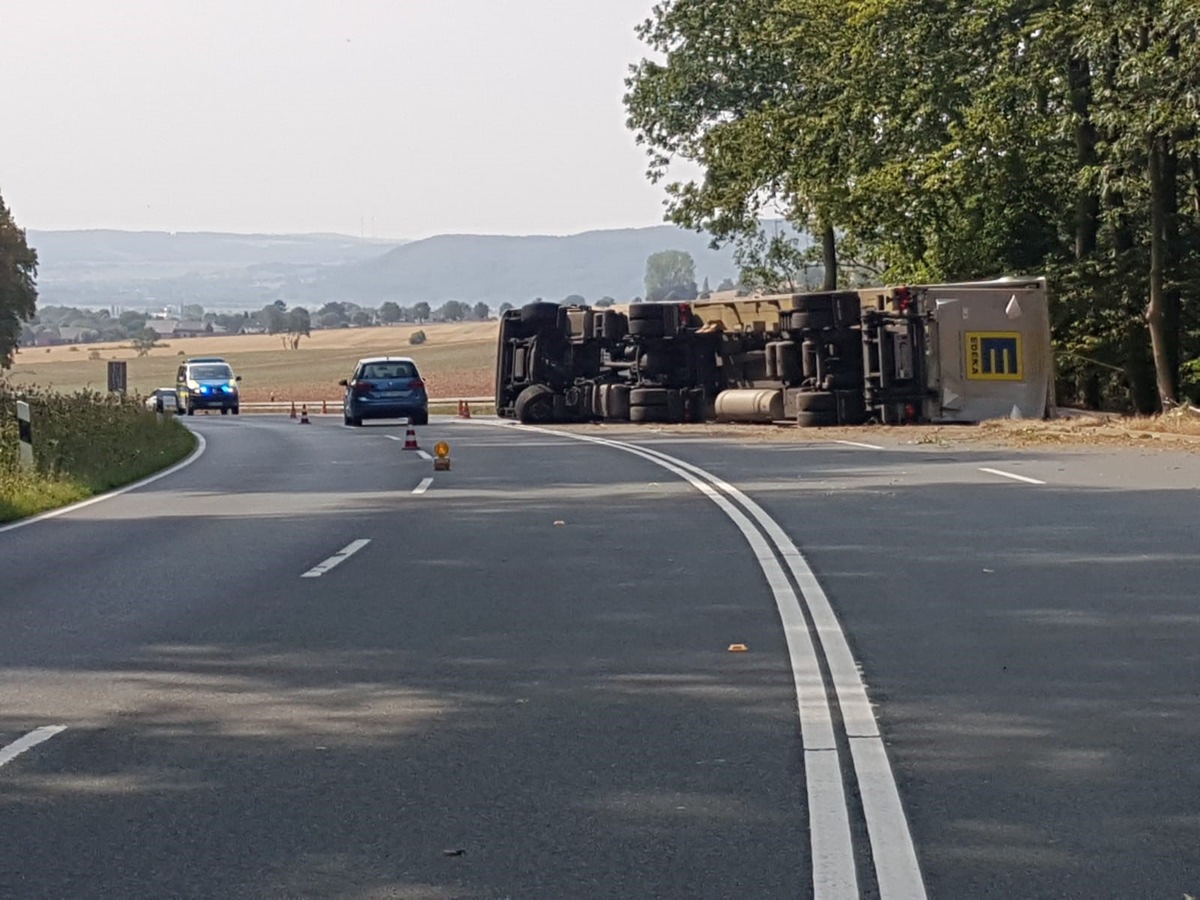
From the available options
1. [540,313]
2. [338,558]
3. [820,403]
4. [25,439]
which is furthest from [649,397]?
[338,558]

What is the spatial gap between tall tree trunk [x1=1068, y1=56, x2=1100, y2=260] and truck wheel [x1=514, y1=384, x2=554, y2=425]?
11.3m

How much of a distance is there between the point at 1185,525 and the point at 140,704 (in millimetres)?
8934

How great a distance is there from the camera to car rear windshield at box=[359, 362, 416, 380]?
41.6 m

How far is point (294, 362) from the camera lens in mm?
124062

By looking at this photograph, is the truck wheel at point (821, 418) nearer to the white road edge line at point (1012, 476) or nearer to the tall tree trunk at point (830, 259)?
the white road edge line at point (1012, 476)

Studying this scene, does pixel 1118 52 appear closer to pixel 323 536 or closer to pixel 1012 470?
pixel 1012 470

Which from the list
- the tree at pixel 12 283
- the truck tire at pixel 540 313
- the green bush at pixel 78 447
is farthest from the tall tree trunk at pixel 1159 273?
the tree at pixel 12 283

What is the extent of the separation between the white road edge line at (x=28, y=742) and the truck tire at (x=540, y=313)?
31.2 metres

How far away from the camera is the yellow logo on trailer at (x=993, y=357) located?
102 ft

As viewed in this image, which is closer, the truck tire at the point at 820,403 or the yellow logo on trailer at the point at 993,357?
the yellow logo on trailer at the point at 993,357

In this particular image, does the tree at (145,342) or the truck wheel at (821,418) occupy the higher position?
the tree at (145,342)

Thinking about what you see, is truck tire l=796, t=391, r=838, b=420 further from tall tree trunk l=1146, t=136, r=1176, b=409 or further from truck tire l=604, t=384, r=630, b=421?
tall tree trunk l=1146, t=136, r=1176, b=409

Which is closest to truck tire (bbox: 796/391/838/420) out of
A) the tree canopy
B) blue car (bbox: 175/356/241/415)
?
the tree canopy

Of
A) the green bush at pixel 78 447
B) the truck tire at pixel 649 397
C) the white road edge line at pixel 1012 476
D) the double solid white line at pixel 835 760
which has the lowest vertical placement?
the double solid white line at pixel 835 760
